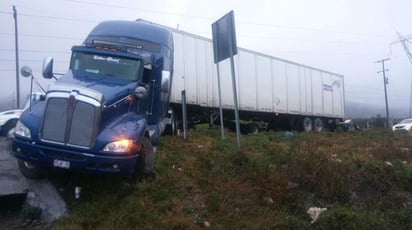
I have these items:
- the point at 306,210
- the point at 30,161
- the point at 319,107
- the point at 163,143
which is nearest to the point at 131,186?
the point at 30,161

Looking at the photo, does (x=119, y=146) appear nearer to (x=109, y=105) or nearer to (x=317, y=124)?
(x=109, y=105)

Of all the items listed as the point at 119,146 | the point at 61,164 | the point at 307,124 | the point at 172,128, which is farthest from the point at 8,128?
the point at 307,124

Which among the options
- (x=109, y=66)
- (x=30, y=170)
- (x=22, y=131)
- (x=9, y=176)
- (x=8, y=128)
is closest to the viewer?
(x=22, y=131)

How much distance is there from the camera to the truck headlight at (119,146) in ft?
21.7

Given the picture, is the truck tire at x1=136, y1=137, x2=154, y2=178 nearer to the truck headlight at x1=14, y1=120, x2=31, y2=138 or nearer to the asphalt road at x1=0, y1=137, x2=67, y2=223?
the asphalt road at x1=0, y1=137, x2=67, y2=223

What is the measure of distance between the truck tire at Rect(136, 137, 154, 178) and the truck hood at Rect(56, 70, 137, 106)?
2.99 ft

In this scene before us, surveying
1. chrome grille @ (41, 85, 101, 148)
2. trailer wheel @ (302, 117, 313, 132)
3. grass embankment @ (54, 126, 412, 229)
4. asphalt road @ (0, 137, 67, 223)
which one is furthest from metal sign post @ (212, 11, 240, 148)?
trailer wheel @ (302, 117, 313, 132)

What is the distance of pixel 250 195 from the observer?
6844 mm

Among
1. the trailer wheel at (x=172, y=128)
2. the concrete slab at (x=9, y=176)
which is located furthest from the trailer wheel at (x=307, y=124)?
the concrete slab at (x=9, y=176)

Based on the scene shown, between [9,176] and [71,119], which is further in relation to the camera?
[9,176]

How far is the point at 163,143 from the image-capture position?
10.3 meters

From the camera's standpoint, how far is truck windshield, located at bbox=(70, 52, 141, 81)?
339 inches

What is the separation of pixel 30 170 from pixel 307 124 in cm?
1858

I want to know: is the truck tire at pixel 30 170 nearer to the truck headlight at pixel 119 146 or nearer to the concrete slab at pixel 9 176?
the concrete slab at pixel 9 176
